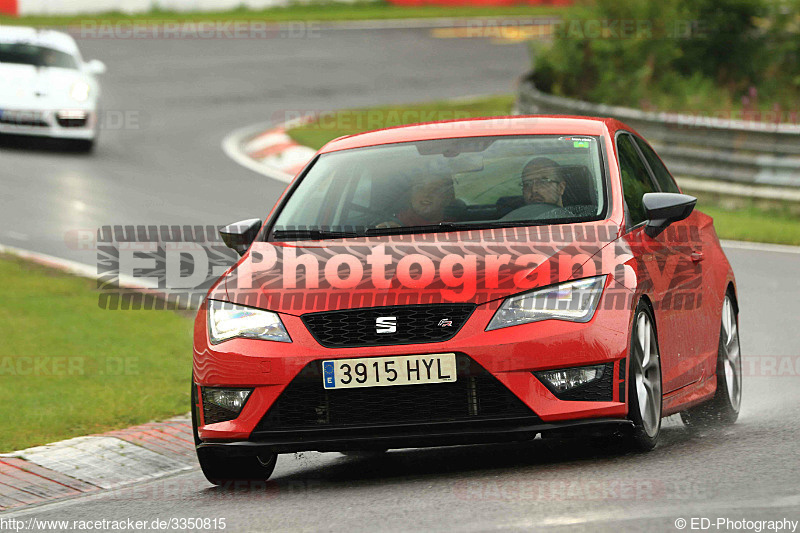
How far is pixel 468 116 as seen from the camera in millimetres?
25312

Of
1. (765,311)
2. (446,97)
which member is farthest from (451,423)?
(446,97)

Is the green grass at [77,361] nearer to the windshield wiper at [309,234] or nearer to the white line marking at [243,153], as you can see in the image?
the windshield wiper at [309,234]

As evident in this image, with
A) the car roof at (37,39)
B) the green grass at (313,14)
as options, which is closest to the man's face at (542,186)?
the car roof at (37,39)

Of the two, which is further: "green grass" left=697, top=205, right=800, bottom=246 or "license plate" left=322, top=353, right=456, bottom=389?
"green grass" left=697, top=205, right=800, bottom=246

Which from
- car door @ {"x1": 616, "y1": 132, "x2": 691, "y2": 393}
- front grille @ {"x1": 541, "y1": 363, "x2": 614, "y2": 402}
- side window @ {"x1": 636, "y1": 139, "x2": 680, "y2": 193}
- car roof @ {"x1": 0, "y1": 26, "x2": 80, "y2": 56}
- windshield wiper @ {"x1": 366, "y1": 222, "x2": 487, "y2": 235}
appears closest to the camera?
front grille @ {"x1": 541, "y1": 363, "x2": 614, "y2": 402}

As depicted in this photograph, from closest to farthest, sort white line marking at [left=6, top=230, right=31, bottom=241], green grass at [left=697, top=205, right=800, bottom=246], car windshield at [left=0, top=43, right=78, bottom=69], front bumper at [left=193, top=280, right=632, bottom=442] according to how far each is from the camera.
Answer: front bumper at [left=193, top=280, right=632, bottom=442]
white line marking at [left=6, top=230, right=31, bottom=241]
green grass at [left=697, top=205, right=800, bottom=246]
car windshield at [left=0, top=43, right=78, bottom=69]

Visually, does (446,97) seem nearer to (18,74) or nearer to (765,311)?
(18,74)

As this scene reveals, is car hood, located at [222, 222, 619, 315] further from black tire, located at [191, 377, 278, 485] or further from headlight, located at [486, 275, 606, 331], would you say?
black tire, located at [191, 377, 278, 485]

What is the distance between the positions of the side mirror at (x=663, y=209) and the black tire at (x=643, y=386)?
61 centimetres

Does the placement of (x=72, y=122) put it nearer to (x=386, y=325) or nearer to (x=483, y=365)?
(x=386, y=325)

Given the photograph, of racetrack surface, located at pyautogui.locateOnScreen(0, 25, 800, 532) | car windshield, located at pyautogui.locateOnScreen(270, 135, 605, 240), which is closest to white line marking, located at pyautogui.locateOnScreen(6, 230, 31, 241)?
racetrack surface, located at pyautogui.locateOnScreen(0, 25, 800, 532)

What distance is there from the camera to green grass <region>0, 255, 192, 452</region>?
27.3ft

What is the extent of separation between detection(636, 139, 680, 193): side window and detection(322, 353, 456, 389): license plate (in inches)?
103

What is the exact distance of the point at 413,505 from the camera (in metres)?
5.70
